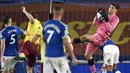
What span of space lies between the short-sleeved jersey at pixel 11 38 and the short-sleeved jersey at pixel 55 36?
282cm

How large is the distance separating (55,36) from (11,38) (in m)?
3.03

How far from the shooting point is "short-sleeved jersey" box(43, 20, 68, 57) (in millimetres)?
9680

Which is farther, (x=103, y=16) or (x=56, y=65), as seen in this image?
(x=103, y=16)

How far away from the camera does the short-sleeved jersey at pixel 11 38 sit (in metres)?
12.4

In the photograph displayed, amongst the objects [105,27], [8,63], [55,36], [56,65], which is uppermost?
[55,36]

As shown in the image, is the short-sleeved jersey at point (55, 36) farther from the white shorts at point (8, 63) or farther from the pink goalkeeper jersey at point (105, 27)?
the white shorts at point (8, 63)

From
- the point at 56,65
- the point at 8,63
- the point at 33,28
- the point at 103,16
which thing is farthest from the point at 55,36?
the point at 33,28

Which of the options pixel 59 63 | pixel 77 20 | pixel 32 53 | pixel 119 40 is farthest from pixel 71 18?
pixel 59 63

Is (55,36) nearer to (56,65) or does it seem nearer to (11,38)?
(56,65)

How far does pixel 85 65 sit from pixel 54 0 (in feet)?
7.83

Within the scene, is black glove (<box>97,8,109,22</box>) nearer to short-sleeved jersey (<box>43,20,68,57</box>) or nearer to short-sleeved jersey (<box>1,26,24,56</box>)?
short-sleeved jersey (<box>1,26,24,56</box>)

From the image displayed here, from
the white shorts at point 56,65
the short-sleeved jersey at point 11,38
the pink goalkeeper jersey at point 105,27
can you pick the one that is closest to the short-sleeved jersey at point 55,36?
the white shorts at point 56,65

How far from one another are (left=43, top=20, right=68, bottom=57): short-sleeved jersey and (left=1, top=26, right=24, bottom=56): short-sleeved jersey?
2816 millimetres

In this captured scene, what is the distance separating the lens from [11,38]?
12469 millimetres
